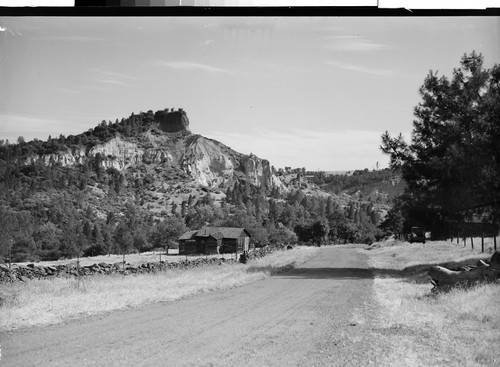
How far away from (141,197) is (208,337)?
16342cm

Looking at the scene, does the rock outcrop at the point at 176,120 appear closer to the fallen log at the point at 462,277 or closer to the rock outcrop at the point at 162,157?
the fallen log at the point at 462,277

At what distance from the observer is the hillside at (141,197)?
97.6 meters

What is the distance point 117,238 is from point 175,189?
2949 inches

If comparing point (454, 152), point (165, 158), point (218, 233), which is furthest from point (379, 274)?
point (165, 158)

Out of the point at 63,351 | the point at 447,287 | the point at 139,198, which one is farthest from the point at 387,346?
the point at 139,198

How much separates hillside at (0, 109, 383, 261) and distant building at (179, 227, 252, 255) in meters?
13.4

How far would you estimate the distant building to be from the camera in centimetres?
8375

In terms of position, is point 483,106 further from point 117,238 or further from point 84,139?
point 84,139

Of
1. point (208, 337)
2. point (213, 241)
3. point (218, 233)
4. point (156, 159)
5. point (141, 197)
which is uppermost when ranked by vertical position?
point (156, 159)

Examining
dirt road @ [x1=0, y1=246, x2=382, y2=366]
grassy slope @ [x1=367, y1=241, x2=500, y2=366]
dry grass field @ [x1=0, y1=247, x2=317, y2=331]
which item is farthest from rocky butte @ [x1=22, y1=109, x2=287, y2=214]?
dirt road @ [x1=0, y1=246, x2=382, y2=366]

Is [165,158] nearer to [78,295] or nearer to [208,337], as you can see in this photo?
[78,295]

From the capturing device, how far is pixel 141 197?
554 feet

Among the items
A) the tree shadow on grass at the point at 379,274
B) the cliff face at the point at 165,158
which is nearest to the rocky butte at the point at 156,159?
the cliff face at the point at 165,158

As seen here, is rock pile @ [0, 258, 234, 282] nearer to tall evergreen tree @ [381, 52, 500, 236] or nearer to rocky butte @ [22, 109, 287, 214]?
tall evergreen tree @ [381, 52, 500, 236]
